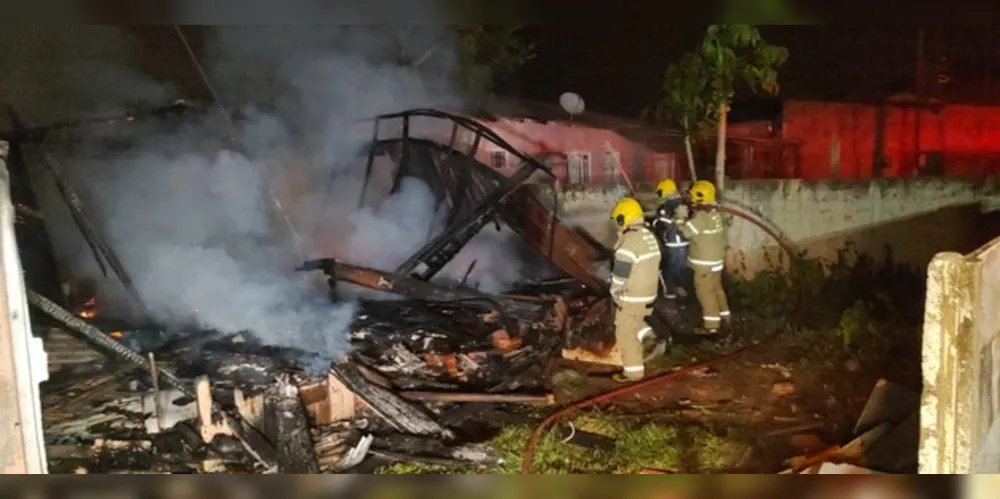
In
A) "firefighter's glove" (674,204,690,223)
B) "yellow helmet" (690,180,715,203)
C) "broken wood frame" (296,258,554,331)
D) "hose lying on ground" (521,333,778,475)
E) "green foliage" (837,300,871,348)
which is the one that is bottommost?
"hose lying on ground" (521,333,778,475)

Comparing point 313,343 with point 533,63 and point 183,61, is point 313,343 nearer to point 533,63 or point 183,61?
point 183,61

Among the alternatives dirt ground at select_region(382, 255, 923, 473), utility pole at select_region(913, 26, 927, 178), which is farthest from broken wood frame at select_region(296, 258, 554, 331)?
utility pole at select_region(913, 26, 927, 178)

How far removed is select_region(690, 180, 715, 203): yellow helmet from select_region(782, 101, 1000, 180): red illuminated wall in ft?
1.62

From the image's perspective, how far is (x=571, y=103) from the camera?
429cm

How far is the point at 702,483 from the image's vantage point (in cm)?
264

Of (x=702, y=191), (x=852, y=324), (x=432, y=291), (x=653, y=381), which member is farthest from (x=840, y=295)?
(x=432, y=291)

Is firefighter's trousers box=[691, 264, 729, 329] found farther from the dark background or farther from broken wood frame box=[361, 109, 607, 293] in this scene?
the dark background

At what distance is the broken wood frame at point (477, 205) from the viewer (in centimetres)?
457

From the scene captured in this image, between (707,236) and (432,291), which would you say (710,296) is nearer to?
(707,236)

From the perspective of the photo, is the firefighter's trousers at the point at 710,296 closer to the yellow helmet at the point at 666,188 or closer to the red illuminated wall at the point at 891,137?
the yellow helmet at the point at 666,188

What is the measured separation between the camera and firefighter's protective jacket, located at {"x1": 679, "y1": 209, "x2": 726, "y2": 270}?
4.51 metres

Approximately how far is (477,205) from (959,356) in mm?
2979

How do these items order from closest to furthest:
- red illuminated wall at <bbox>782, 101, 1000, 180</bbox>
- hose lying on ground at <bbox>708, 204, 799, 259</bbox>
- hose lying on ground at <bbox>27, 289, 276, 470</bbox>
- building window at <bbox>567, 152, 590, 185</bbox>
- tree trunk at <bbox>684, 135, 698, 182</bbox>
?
hose lying on ground at <bbox>27, 289, 276, 470</bbox> → red illuminated wall at <bbox>782, 101, 1000, 180</bbox> → tree trunk at <bbox>684, 135, 698, 182</bbox> → building window at <bbox>567, 152, 590, 185</bbox> → hose lying on ground at <bbox>708, 204, 799, 259</bbox>

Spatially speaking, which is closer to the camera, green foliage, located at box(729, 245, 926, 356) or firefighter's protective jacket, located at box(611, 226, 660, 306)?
firefighter's protective jacket, located at box(611, 226, 660, 306)
